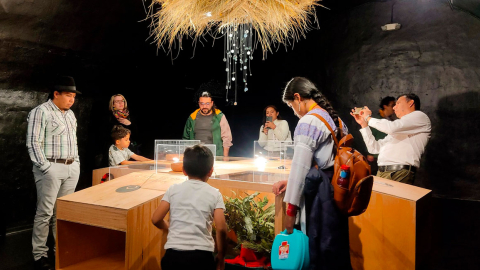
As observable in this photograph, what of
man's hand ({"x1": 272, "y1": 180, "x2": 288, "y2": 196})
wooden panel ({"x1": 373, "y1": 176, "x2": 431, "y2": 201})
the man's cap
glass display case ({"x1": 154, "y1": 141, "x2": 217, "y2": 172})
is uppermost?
the man's cap

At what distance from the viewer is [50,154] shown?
120 inches

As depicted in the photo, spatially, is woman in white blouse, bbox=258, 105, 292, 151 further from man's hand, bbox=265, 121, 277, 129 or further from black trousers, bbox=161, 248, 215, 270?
black trousers, bbox=161, 248, 215, 270

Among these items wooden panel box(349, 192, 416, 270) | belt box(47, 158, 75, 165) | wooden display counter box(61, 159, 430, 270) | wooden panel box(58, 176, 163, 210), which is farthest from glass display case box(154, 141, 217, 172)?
wooden panel box(349, 192, 416, 270)

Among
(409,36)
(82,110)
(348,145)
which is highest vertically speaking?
(409,36)

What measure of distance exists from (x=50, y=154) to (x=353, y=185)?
2.61 metres

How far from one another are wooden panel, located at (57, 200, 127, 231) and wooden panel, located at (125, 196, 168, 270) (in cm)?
6

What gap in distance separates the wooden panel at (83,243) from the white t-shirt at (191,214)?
2.72 feet

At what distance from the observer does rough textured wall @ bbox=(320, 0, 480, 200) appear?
5027mm

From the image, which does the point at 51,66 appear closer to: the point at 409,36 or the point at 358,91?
the point at 358,91

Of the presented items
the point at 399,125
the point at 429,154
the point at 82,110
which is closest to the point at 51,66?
the point at 82,110

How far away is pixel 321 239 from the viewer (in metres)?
1.83

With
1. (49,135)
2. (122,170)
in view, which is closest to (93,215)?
(122,170)

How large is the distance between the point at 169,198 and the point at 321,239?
0.84 meters

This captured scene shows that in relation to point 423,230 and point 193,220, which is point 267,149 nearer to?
→ point 423,230
